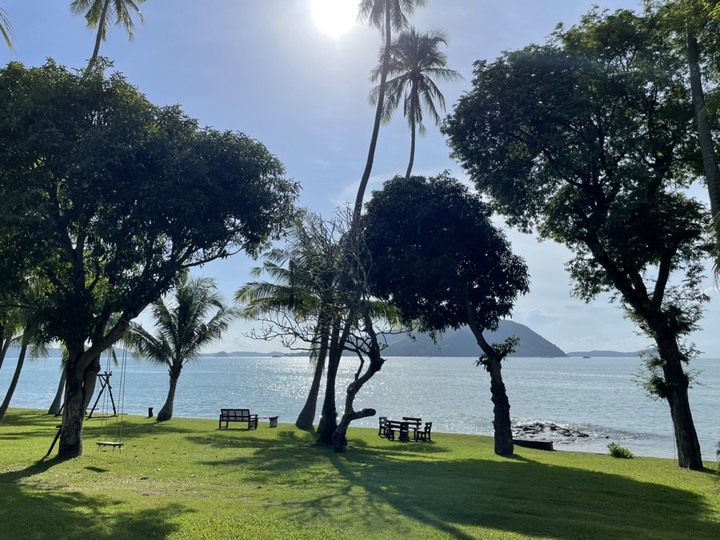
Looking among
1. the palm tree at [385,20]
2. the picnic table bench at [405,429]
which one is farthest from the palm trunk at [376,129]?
the picnic table bench at [405,429]

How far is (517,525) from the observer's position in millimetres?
8891

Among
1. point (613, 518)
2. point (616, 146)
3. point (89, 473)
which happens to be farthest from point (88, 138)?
point (616, 146)

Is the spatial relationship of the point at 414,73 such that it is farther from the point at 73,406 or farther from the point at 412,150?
the point at 73,406

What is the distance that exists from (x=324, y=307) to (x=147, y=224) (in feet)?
29.3

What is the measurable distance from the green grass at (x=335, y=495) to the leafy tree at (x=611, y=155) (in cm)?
567

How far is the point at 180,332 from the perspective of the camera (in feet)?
112

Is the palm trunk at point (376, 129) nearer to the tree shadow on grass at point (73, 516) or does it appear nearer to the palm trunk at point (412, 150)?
the palm trunk at point (412, 150)

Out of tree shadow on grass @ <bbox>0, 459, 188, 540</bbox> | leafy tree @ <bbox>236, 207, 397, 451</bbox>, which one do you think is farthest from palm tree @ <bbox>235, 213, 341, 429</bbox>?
tree shadow on grass @ <bbox>0, 459, 188, 540</bbox>

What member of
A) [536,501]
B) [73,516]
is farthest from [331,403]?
[73,516]

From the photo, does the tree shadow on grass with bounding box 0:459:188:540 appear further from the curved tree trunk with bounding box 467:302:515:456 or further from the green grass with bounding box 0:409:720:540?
the curved tree trunk with bounding box 467:302:515:456

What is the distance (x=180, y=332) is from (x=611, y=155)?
26.3 metres

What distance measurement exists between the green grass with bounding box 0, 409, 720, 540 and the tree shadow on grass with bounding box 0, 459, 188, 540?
0.03 m

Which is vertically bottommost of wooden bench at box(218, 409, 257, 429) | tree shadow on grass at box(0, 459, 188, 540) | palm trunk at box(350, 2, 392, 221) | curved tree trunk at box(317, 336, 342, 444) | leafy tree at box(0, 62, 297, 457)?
wooden bench at box(218, 409, 257, 429)

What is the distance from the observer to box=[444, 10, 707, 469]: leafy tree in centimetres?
1828
